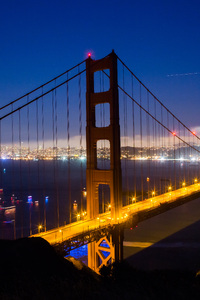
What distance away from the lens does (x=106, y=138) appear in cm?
1612

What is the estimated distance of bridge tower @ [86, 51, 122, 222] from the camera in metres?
15.8

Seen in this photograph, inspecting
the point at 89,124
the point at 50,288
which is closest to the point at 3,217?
the point at 89,124

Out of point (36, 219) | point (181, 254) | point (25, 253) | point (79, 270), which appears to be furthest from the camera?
point (36, 219)

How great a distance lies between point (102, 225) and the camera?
1459 centimetres

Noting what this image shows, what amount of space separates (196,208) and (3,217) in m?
27.3

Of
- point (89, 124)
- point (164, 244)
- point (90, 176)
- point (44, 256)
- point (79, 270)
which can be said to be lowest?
point (164, 244)

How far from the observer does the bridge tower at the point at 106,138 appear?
1584 cm

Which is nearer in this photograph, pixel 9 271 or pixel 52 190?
pixel 9 271

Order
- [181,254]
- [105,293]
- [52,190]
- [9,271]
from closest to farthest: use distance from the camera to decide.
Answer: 1. [105,293]
2. [9,271]
3. [181,254]
4. [52,190]

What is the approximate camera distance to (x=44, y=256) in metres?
9.48

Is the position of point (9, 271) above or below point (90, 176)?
below

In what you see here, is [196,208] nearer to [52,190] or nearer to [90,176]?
[52,190]

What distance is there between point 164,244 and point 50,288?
2158 centimetres

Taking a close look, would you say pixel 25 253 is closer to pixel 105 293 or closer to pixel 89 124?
pixel 105 293
